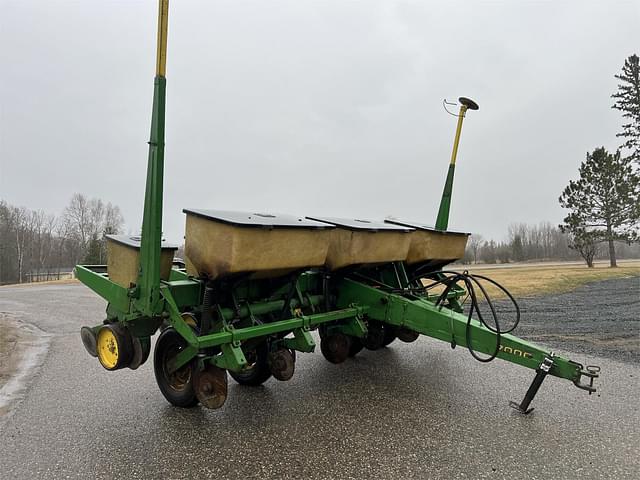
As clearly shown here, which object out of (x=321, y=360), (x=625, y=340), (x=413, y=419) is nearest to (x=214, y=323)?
(x=413, y=419)

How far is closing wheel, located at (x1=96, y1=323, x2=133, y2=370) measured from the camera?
10.7 ft

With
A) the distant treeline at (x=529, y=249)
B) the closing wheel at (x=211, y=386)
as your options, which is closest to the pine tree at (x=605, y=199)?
the distant treeline at (x=529, y=249)

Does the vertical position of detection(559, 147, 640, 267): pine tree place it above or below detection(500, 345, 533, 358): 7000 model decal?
above

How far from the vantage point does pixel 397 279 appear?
442 cm

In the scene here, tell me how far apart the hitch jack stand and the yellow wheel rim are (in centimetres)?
319

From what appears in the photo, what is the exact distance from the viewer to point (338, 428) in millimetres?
3215

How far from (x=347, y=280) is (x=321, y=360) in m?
1.38

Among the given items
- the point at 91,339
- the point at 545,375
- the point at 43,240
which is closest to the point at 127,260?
the point at 91,339

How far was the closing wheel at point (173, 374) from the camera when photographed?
11.5ft

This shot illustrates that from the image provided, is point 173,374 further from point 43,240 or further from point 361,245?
point 43,240

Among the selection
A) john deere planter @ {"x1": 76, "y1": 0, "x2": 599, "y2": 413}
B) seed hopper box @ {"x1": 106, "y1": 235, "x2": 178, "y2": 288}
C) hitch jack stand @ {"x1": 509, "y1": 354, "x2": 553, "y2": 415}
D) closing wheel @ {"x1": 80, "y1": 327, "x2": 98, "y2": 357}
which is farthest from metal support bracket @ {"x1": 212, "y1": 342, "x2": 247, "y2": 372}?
hitch jack stand @ {"x1": 509, "y1": 354, "x2": 553, "y2": 415}

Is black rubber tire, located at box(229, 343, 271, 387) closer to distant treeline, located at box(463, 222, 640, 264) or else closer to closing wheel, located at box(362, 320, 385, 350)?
closing wheel, located at box(362, 320, 385, 350)

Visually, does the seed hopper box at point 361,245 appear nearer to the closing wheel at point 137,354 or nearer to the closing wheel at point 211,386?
the closing wheel at point 211,386

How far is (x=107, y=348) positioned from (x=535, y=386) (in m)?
3.33
